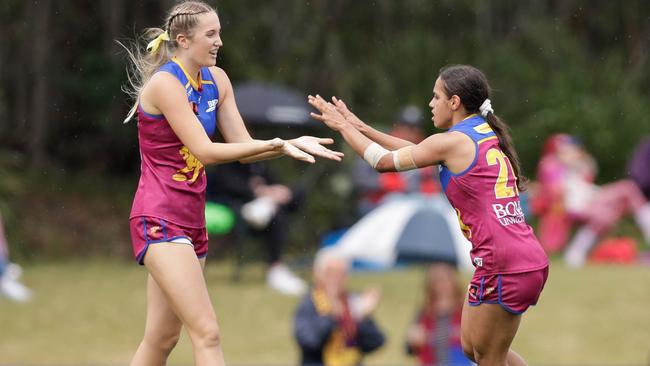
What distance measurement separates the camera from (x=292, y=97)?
1593 cm

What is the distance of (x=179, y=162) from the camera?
18.4 feet

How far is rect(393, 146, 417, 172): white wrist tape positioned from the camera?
561 cm

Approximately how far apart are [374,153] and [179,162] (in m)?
0.92

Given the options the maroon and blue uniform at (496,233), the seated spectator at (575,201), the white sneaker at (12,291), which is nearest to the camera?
the maroon and blue uniform at (496,233)

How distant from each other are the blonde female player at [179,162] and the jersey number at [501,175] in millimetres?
731

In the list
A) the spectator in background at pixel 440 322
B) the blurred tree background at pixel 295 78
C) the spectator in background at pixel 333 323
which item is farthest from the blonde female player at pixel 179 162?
the blurred tree background at pixel 295 78

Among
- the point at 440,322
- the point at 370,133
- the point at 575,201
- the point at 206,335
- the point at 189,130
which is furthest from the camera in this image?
the point at 575,201

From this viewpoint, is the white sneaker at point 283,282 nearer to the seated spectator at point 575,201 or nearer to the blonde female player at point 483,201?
the seated spectator at point 575,201

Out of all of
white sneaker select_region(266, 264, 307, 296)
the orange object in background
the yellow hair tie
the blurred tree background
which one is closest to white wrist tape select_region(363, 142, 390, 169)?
the yellow hair tie

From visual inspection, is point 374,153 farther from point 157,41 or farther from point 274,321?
point 274,321

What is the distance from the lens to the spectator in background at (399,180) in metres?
14.4

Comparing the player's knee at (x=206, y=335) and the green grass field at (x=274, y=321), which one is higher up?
the player's knee at (x=206, y=335)

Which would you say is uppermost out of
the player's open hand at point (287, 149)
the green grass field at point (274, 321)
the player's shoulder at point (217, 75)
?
the player's shoulder at point (217, 75)

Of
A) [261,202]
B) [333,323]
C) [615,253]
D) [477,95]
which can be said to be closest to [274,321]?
[261,202]
